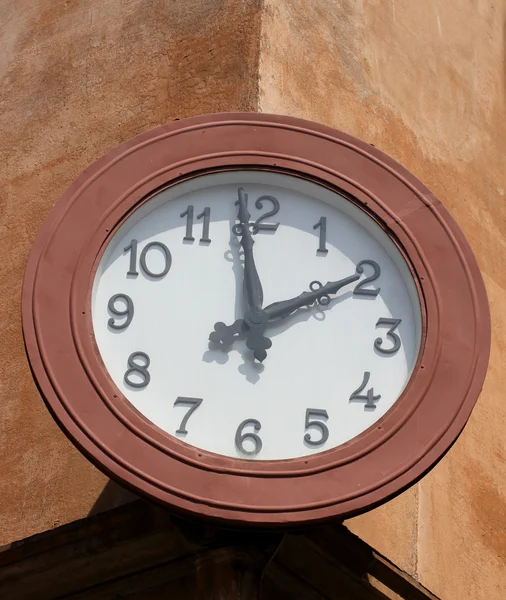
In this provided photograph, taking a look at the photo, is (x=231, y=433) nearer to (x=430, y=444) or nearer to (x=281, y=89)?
(x=430, y=444)

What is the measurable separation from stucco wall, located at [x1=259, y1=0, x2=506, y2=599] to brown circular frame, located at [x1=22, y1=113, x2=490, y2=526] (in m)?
0.84

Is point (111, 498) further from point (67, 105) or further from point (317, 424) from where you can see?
point (67, 105)

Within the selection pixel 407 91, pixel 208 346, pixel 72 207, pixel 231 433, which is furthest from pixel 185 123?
pixel 407 91

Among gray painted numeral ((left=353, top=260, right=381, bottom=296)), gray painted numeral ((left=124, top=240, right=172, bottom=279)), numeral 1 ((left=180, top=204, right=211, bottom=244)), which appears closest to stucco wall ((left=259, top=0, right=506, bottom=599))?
gray painted numeral ((left=353, top=260, right=381, bottom=296))

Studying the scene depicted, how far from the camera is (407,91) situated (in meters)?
5.71

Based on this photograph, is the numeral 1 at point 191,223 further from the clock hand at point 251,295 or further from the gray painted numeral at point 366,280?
the gray painted numeral at point 366,280

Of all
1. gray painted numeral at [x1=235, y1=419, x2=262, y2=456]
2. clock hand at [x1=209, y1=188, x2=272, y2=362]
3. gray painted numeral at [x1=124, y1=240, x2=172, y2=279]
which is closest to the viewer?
gray painted numeral at [x1=235, y1=419, x2=262, y2=456]

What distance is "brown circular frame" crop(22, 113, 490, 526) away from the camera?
3518mm

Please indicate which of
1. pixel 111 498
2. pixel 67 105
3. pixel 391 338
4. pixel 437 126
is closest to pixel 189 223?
pixel 391 338

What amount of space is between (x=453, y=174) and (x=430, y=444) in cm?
228

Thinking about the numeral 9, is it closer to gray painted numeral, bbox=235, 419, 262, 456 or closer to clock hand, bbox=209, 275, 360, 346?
clock hand, bbox=209, 275, 360, 346

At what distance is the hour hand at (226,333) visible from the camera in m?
3.83

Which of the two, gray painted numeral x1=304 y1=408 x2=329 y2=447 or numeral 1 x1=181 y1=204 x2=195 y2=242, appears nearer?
gray painted numeral x1=304 y1=408 x2=329 y2=447

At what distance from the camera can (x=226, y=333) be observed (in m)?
3.84
